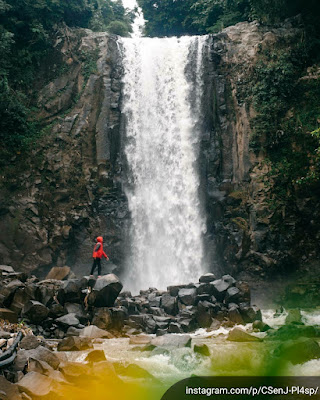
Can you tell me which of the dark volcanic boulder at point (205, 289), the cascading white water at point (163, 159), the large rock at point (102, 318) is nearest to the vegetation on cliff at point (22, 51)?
the cascading white water at point (163, 159)

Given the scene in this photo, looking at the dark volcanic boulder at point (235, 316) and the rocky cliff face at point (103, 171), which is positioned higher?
the rocky cliff face at point (103, 171)

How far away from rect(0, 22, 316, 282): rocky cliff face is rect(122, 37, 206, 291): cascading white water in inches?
24.4

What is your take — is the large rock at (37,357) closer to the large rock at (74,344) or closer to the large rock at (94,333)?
the large rock at (74,344)

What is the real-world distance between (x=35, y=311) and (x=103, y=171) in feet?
35.7

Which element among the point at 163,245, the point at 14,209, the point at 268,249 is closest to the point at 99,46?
the point at 14,209

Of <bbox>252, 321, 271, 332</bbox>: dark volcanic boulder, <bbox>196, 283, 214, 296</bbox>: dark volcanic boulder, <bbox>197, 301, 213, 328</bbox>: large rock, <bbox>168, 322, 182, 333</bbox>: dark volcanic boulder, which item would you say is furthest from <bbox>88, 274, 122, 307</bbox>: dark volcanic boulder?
<bbox>252, 321, 271, 332</bbox>: dark volcanic boulder

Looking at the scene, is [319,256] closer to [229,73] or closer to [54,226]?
[229,73]

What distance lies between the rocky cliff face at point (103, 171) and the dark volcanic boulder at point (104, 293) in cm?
740

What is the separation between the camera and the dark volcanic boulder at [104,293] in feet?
42.0

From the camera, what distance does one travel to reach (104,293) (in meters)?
12.8

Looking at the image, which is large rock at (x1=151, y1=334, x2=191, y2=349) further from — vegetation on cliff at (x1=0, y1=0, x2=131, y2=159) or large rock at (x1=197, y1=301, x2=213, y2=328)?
vegetation on cliff at (x1=0, y1=0, x2=131, y2=159)

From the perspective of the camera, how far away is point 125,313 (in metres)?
12.8

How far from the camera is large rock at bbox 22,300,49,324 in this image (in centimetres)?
1149

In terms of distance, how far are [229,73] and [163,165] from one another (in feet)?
20.8
